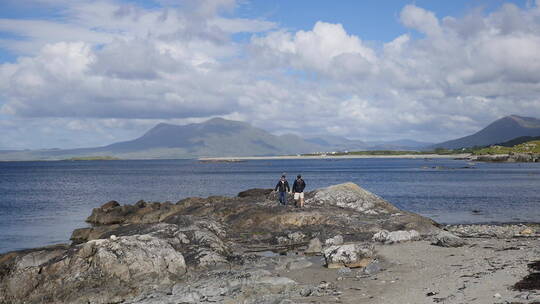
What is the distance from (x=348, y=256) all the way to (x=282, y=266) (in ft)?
11.2

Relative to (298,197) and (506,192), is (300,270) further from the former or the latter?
(506,192)

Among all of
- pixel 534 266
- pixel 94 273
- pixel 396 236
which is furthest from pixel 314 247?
pixel 94 273

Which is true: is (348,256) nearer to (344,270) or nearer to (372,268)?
(344,270)

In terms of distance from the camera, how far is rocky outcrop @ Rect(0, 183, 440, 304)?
902 inches

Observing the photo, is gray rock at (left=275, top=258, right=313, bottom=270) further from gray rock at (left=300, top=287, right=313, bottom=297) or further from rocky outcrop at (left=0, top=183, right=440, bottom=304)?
gray rock at (left=300, top=287, right=313, bottom=297)

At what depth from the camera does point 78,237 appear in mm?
41344

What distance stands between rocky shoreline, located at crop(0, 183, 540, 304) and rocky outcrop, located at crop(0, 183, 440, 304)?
0.06 metres

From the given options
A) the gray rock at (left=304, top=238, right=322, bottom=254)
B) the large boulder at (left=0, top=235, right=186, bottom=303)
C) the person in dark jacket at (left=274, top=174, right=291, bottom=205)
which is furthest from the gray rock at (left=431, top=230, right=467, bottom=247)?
the person in dark jacket at (left=274, top=174, right=291, bottom=205)

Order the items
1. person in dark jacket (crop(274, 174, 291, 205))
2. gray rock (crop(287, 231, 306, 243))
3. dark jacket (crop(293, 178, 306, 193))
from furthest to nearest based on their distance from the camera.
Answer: person in dark jacket (crop(274, 174, 291, 205)) → dark jacket (crop(293, 178, 306, 193)) → gray rock (crop(287, 231, 306, 243))

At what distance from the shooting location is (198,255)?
93.6 ft

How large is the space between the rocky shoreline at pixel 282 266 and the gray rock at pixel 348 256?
5 cm

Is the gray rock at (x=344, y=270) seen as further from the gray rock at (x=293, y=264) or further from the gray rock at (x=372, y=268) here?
the gray rock at (x=293, y=264)

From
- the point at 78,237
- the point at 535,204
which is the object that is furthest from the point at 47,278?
the point at 535,204

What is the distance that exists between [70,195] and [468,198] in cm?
5928
